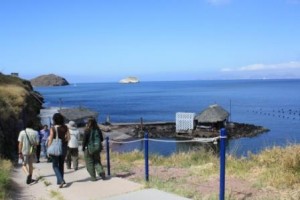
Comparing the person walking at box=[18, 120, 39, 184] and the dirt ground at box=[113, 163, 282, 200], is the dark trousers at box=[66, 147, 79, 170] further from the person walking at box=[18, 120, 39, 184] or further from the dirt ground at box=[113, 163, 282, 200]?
the dirt ground at box=[113, 163, 282, 200]

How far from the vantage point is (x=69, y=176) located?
39.9 feet

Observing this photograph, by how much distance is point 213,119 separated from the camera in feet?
199

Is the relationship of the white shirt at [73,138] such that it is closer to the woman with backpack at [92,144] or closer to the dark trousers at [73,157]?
the dark trousers at [73,157]

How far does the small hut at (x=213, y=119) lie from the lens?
6062 centimetres

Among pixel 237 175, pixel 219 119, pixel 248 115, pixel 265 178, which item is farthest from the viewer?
pixel 248 115

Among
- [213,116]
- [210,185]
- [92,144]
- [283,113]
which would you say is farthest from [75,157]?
[283,113]

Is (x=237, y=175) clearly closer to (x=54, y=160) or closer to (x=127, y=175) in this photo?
(x=127, y=175)

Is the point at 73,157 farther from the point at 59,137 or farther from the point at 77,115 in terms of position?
the point at 77,115

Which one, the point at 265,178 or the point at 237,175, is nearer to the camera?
the point at 265,178

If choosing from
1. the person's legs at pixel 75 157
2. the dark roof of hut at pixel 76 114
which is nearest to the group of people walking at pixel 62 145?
the person's legs at pixel 75 157

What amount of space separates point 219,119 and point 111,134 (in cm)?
1432

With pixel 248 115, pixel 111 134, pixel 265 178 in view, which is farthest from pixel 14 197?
pixel 248 115

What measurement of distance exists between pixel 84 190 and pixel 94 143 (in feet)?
4.87

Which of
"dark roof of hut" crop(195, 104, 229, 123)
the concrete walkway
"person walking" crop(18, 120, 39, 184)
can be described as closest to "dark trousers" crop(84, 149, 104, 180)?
the concrete walkway
